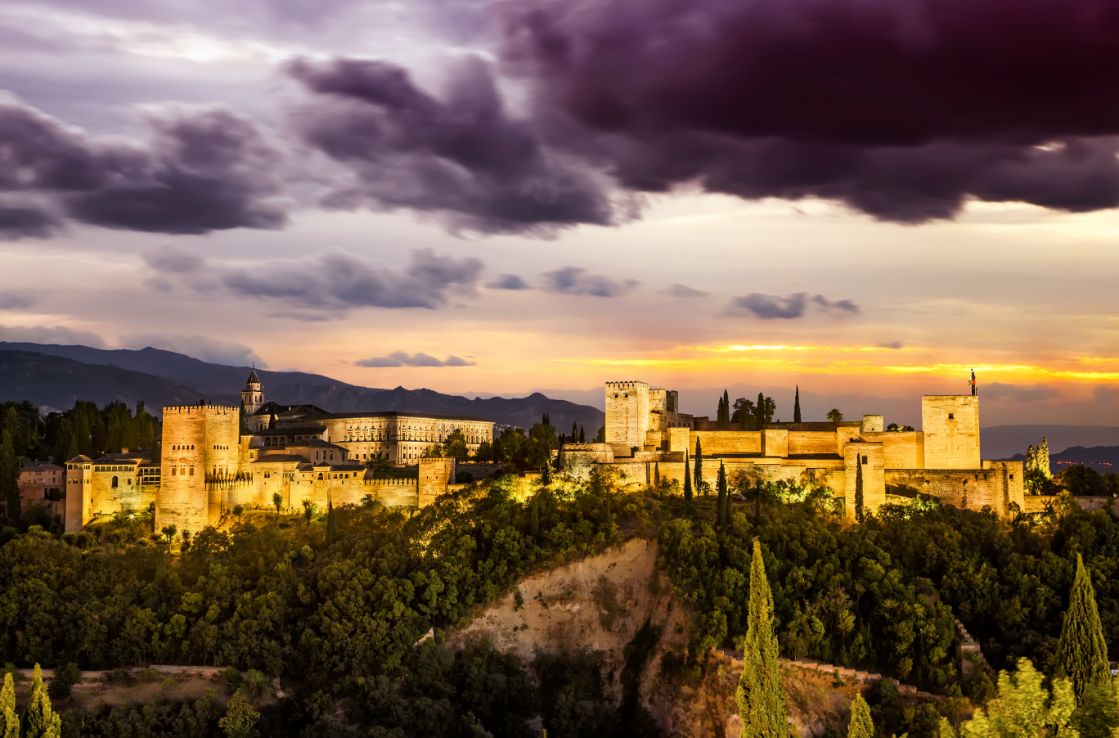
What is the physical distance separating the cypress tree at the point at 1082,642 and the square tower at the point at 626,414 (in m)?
27.4

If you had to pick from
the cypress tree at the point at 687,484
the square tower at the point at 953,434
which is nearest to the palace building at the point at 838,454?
the square tower at the point at 953,434

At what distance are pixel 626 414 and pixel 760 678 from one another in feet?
89.6

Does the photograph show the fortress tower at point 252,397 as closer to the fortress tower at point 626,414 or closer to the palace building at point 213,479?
the palace building at point 213,479

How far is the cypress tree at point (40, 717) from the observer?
41031 mm

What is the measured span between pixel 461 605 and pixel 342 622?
5143mm

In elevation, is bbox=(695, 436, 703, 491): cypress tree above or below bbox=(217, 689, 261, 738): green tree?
above

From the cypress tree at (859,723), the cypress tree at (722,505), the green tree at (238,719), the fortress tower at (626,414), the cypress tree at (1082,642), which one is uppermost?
the fortress tower at (626,414)

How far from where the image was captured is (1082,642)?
39.9 m

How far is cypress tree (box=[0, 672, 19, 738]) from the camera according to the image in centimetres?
3991

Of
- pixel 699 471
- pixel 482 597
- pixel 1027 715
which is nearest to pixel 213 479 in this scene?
pixel 482 597

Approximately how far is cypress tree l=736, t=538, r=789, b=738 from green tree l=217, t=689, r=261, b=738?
62.4 feet

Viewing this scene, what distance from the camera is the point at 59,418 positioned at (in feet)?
259

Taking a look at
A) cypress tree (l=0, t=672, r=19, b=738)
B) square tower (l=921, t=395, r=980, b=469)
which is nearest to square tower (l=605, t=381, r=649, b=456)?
square tower (l=921, t=395, r=980, b=469)

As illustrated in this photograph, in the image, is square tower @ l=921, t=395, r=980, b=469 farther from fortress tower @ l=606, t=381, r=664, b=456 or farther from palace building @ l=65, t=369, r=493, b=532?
palace building @ l=65, t=369, r=493, b=532
